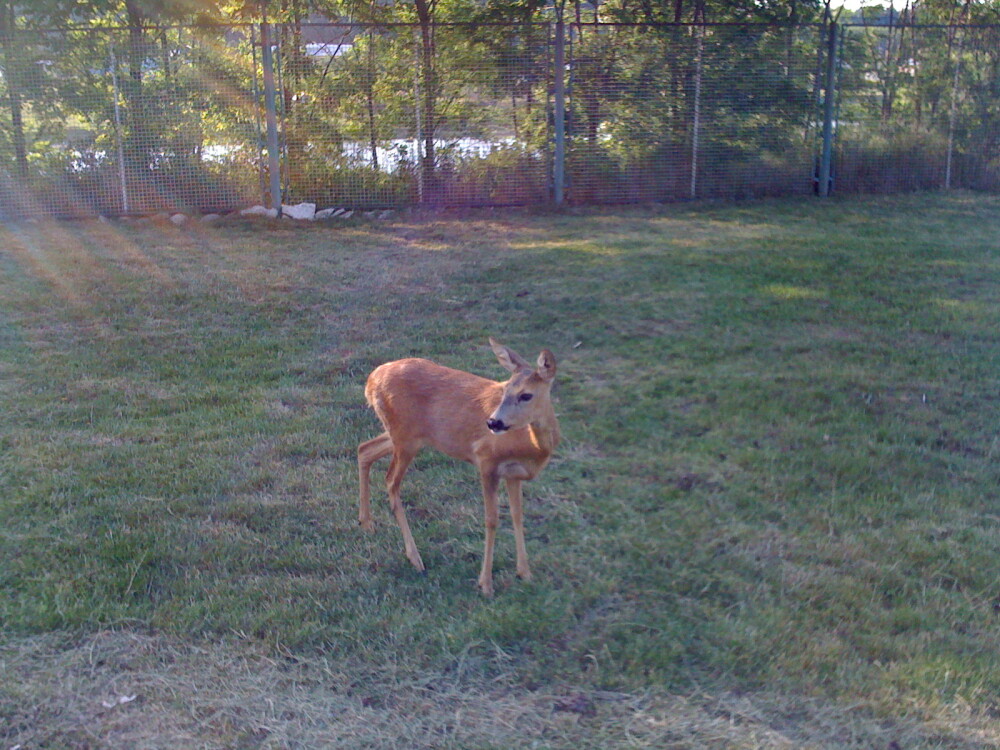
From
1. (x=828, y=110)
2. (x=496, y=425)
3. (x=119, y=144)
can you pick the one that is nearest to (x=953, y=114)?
(x=828, y=110)

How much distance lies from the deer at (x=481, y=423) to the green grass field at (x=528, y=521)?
272mm

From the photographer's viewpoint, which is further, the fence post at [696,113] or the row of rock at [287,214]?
the fence post at [696,113]

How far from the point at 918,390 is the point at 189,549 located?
4.76m

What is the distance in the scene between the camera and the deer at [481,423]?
4.25 meters

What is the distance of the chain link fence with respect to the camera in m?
13.1

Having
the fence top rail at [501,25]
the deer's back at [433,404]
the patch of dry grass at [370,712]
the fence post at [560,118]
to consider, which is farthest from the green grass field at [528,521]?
the fence top rail at [501,25]

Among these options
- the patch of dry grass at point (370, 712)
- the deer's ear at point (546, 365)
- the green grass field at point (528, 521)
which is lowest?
the patch of dry grass at point (370, 712)

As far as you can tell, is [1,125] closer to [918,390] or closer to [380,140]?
[380,140]

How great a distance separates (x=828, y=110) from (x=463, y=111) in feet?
16.6

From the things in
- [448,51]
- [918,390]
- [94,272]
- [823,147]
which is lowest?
[918,390]

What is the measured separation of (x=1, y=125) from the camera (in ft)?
42.4

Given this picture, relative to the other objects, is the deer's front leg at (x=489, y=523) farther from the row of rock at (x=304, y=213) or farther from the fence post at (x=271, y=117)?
the fence post at (x=271, y=117)

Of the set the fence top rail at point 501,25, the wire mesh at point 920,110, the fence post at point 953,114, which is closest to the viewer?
the fence top rail at point 501,25

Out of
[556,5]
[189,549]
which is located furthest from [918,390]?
[556,5]
